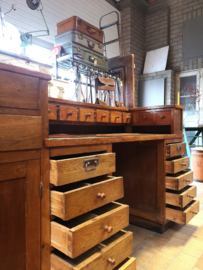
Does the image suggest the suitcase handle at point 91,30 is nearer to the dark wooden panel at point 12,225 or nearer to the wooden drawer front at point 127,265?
the dark wooden panel at point 12,225

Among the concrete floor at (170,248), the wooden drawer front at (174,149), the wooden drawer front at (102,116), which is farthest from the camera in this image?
the wooden drawer front at (102,116)

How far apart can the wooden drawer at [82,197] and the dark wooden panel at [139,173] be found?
2.22ft

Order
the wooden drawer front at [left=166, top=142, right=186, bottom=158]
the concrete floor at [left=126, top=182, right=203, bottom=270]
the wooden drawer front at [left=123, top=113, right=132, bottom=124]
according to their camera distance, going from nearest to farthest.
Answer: the concrete floor at [left=126, top=182, right=203, bottom=270], the wooden drawer front at [left=166, top=142, right=186, bottom=158], the wooden drawer front at [left=123, top=113, right=132, bottom=124]

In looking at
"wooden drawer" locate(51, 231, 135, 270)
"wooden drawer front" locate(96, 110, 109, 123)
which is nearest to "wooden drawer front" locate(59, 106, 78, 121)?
"wooden drawer front" locate(96, 110, 109, 123)

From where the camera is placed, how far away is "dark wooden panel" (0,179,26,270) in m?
0.75

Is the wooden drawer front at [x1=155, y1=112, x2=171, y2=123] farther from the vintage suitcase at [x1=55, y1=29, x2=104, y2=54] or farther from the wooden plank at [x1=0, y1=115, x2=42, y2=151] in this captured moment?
the wooden plank at [x1=0, y1=115, x2=42, y2=151]

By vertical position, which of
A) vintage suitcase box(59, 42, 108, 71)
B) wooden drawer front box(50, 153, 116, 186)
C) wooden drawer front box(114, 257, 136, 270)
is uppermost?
vintage suitcase box(59, 42, 108, 71)

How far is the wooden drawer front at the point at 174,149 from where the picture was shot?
1.66 m

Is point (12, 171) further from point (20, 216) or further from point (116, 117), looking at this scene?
point (116, 117)

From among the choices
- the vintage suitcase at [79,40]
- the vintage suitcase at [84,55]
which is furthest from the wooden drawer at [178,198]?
the vintage suitcase at [79,40]

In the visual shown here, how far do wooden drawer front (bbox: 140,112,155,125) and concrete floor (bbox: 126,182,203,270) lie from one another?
97 cm

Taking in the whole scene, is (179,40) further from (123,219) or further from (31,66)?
(123,219)

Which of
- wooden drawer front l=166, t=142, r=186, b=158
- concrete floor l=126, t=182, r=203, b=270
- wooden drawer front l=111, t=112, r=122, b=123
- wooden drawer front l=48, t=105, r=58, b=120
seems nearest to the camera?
concrete floor l=126, t=182, r=203, b=270

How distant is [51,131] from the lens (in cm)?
181
